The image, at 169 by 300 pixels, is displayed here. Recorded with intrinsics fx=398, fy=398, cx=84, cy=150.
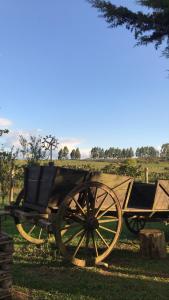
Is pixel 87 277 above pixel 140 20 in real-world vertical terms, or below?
below

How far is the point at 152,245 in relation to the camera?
333 inches

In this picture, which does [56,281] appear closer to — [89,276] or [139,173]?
[89,276]

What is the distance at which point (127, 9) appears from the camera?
7531 mm

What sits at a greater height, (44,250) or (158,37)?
(158,37)

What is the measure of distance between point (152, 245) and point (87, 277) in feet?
7.52

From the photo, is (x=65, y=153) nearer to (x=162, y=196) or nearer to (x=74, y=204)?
(x=162, y=196)

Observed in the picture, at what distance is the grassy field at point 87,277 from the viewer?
5672 millimetres

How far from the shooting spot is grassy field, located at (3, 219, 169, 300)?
567 cm

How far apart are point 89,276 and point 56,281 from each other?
685mm

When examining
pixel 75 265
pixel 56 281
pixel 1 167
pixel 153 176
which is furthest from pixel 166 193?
pixel 153 176

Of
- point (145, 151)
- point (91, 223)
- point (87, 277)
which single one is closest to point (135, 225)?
point (91, 223)

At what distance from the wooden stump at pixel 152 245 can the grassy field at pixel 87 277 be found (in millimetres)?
173

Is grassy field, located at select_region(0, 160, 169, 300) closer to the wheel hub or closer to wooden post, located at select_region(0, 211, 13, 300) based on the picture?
wooden post, located at select_region(0, 211, 13, 300)

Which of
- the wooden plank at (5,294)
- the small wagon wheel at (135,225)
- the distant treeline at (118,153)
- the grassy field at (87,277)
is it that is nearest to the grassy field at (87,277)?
the grassy field at (87,277)
